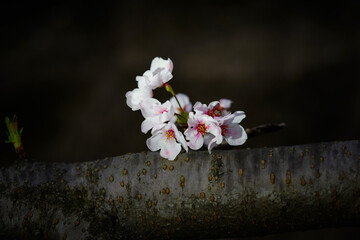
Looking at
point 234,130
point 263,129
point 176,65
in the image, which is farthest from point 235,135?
point 176,65

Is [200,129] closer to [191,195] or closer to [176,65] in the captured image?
[191,195]

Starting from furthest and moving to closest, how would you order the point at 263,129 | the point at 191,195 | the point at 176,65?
the point at 176,65
the point at 263,129
the point at 191,195

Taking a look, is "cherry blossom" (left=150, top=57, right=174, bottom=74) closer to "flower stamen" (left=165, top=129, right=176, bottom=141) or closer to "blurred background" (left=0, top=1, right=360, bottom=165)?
"flower stamen" (left=165, top=129, right=176, bottom=141)

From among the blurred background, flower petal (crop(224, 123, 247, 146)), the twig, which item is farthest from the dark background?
flower petal (crop(224, 123, 247, 146))

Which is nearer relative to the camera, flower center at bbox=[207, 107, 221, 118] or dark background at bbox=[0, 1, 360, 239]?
flower center at bbox=[207, 107, 221, 118]

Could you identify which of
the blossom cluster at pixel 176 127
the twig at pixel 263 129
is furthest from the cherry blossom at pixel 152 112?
the twig at pixel 263 129

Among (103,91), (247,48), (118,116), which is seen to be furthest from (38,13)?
(247,48)
